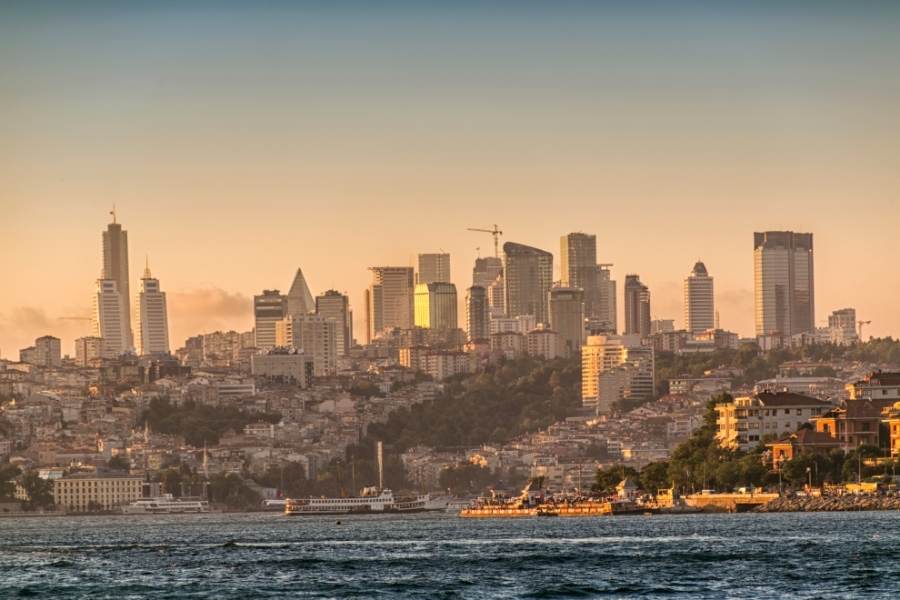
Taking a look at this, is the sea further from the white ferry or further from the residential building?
the white ferry

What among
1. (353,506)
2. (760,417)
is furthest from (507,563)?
(353,506)

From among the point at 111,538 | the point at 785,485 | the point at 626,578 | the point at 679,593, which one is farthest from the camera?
the point at 785,485

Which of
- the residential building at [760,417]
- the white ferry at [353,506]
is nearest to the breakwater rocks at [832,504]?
the residential building at [760,417]

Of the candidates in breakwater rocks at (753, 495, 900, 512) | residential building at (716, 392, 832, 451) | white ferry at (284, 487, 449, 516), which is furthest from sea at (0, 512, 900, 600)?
white ferry at (284, 487, 449, 516)

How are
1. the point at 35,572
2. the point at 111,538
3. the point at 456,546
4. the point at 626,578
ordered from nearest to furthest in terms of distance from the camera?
1. the point at 626,578
2. the point at 35,572
3. the point at 456,546
4. the point at 111,538

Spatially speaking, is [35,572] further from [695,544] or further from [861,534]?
[861,534]

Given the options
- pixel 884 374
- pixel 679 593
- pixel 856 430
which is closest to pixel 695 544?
pixel 679 593

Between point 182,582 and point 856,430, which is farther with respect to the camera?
point 856,430
